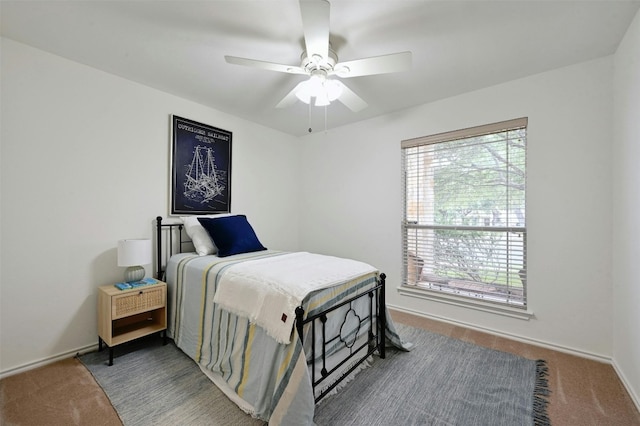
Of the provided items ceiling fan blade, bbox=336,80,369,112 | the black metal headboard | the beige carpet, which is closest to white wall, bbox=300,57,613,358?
ceiling fan blade, bbox=336,80,369,112

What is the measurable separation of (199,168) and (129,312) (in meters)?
1.59

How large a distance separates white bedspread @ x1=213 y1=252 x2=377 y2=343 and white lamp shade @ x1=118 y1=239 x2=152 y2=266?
835 millimetres

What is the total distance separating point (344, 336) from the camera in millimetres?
1926

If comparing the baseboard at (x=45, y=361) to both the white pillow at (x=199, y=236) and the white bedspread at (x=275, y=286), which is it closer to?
the white pillow at (x=199, y=236)

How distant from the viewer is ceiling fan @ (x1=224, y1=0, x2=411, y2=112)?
55.9 inches

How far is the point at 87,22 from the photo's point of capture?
1791 millimetres

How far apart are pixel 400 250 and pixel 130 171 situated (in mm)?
3006

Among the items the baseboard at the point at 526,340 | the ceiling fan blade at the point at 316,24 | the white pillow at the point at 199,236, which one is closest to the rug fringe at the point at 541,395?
the baseboard at the point at 526,340

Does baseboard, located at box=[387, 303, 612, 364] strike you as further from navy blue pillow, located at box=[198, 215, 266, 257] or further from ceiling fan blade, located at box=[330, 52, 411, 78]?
ceiling fan blade, located at box=[330, 52, 411, 78]

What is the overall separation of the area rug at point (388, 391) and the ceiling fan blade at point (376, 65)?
2.15 metres

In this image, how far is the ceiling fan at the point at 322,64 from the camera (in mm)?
1420

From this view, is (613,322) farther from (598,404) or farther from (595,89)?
(595,89)

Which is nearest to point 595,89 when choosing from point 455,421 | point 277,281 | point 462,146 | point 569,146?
point 569,146

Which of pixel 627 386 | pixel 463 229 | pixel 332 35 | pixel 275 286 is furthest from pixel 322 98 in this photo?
pixel 627 386
